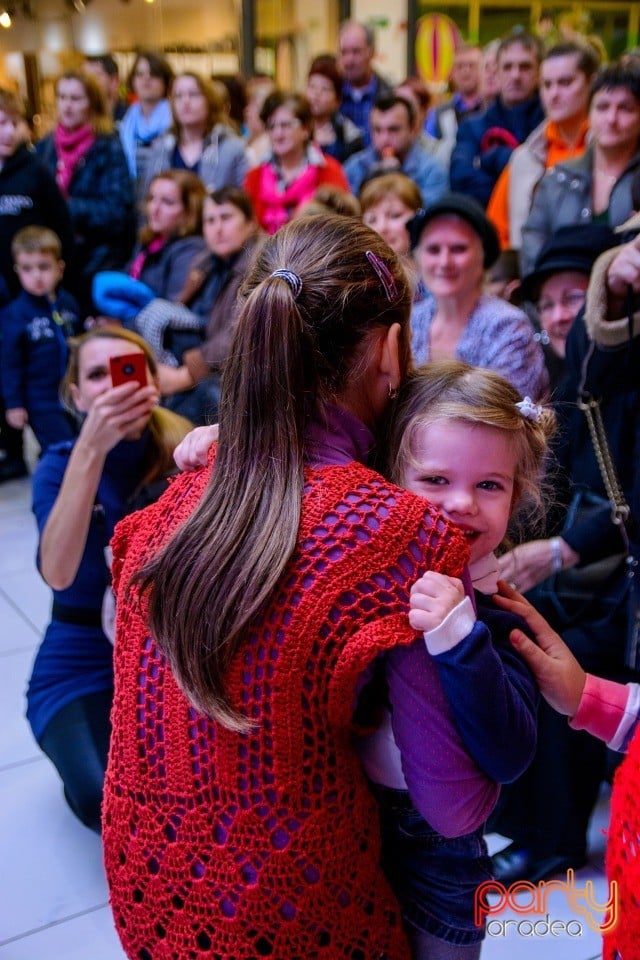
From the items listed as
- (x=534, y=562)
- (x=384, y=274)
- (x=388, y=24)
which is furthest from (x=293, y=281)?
(x=388, y=24)

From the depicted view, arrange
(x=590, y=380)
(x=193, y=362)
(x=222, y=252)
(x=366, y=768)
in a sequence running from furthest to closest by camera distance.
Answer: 1. (x=222, y=252)
2. (x=193, y=362)
3. (x=590, y=380)
4. (x=366, y=768)

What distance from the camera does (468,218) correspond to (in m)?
2.31

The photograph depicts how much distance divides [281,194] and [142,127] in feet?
4.58

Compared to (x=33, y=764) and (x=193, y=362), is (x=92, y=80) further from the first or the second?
(x=33, y=764)

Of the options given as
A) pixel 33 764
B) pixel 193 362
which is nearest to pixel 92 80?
pixel 193 362

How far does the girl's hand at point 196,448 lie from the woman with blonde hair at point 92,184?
3.48 metres

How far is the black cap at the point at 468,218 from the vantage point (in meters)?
2.30

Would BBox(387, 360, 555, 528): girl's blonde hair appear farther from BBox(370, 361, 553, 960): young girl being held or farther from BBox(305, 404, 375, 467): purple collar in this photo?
BBox(305, 404, 375, 467): purple collar

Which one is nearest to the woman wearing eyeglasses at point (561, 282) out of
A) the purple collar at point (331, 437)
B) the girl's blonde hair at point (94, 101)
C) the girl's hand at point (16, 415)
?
the purple collar at point (331, 437)

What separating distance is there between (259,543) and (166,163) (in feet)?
13.7

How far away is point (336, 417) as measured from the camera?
3.04 feet

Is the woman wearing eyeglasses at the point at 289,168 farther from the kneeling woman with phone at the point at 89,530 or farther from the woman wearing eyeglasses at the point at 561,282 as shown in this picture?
the kneeling woman with phone at the point at 89,530

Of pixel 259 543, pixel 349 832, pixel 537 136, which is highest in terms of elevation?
pixel 537 136

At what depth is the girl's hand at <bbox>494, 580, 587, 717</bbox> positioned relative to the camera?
1.02 meters
